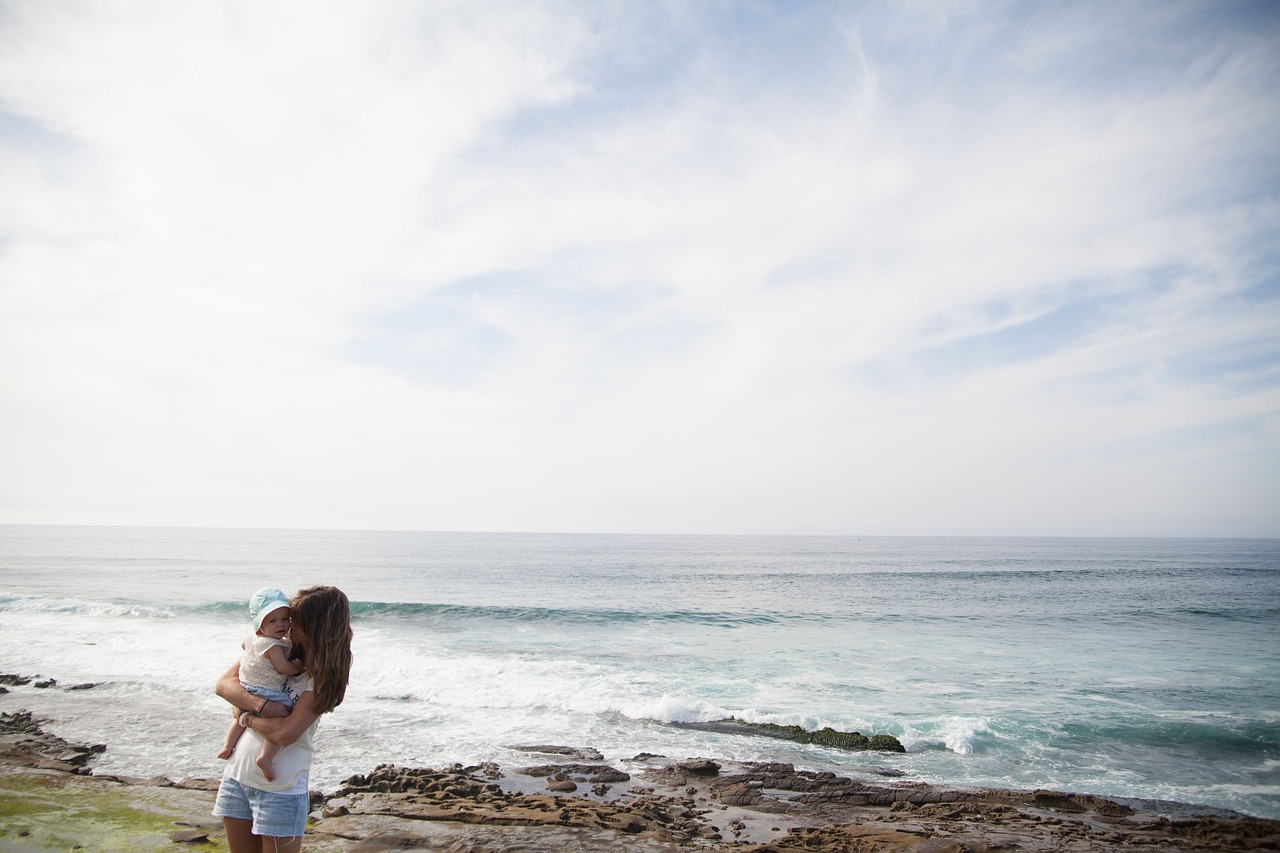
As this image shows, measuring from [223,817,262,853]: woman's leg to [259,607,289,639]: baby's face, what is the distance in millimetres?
1090

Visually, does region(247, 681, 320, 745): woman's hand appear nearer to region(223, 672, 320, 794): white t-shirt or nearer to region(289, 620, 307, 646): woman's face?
region(223, 672, 320, 794): white t-shirt

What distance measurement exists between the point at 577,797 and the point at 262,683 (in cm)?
669

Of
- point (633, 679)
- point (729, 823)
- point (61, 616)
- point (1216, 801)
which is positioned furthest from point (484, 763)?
point (61, 616)

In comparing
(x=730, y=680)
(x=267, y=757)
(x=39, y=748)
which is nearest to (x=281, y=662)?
(x=267, y=757)

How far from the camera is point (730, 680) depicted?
17.0m

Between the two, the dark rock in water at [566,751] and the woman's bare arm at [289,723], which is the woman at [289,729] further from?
the dark rock in water at [566,751]

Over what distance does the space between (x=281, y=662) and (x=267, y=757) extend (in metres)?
0.52

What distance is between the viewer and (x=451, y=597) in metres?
35.5

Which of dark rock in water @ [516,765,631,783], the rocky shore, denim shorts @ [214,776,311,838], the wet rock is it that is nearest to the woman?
denim shorts @ [214,776,311,838]

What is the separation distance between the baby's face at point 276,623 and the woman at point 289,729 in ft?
0.31

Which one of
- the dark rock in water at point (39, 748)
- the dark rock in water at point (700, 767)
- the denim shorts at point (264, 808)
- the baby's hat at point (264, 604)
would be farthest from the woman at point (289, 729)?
the dark rock in water at point (39, 748)

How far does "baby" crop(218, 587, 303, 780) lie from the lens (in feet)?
11.8

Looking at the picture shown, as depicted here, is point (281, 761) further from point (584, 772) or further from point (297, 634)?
point (584, 772)

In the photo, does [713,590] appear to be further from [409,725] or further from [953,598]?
[409,725]
